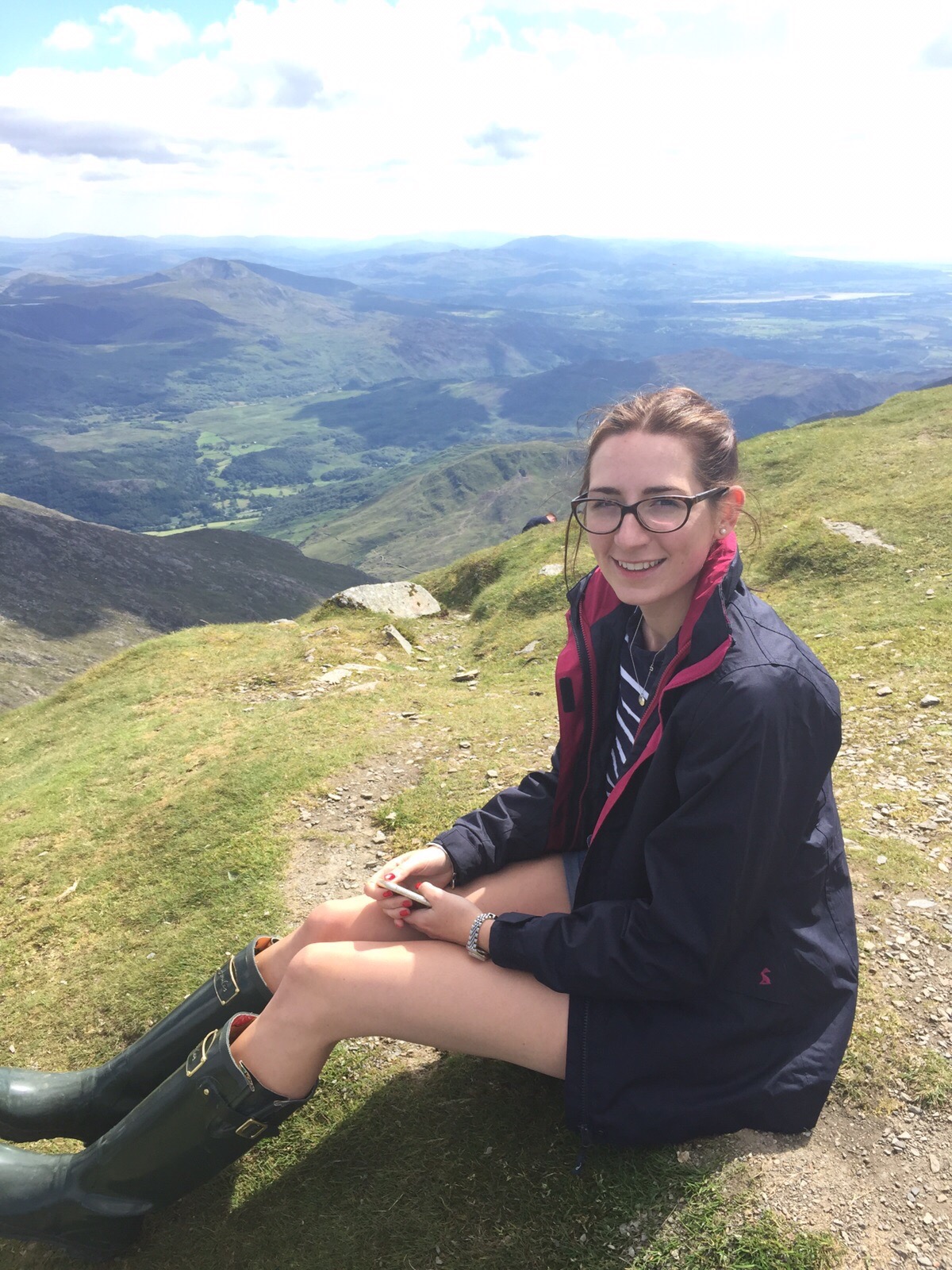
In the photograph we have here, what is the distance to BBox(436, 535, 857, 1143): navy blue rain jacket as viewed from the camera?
385 centimetres

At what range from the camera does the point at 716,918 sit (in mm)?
3920

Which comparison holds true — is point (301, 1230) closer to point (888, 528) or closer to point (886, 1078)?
point (886, 1078)

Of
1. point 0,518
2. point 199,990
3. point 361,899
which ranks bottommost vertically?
point 0,518

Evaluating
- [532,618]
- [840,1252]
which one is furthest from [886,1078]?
[532,618]

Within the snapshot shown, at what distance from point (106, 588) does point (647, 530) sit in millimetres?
146900

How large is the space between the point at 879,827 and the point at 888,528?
15.5 metres

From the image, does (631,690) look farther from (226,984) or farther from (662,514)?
(226,984)

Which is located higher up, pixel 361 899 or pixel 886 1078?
pixel 361 899

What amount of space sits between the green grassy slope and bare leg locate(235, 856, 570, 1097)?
123 cm

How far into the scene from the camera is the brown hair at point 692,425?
438 centimetres

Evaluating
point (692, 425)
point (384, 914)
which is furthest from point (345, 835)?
point (692, 425)

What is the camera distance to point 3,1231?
4.82 metres

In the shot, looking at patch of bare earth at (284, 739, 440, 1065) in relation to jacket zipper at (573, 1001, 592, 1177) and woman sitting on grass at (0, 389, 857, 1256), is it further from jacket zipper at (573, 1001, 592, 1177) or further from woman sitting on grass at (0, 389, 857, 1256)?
jacket zipper at (573, 1001, 592, 1177)

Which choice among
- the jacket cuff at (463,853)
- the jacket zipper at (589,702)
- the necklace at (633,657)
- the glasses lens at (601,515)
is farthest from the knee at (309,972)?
the glasses lens at (601,515)
